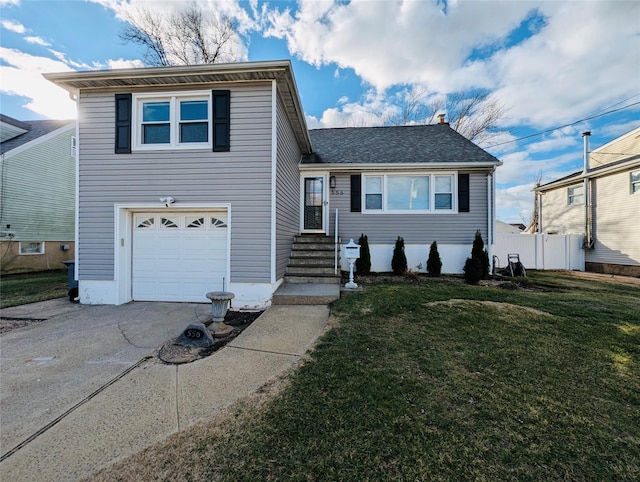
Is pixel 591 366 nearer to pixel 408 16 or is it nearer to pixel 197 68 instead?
pixel 197 68

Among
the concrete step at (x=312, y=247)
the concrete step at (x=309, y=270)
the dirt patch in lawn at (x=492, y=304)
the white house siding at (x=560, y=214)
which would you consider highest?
the white house siding at (x=560, y=214)

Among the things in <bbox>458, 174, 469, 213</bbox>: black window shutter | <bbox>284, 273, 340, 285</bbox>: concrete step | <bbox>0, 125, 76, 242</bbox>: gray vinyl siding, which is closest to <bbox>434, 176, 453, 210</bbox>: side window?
<bbox>458, 174, 469, 213</bbox>: black window shutter

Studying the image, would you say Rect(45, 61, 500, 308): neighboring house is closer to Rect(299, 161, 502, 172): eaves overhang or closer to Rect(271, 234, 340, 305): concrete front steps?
Rect(271, 234, 340, 305): concrete front steps

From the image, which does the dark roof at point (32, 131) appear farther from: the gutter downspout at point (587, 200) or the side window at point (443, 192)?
the gutter downspout at point (587, 200)

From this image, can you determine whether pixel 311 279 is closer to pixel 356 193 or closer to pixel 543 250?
pixel 356 193

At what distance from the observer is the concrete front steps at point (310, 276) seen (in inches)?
211

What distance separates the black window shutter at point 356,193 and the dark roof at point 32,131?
14.2m

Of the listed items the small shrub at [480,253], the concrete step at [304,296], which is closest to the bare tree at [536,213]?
the small shrub at [480,253]

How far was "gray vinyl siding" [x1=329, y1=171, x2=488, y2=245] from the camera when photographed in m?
8.70

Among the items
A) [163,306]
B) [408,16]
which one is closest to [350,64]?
[408,16]

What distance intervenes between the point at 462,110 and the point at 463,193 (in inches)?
451

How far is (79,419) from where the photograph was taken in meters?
2.21

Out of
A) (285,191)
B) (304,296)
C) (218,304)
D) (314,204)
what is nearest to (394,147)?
(314,204)

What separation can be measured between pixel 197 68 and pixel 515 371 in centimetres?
690
